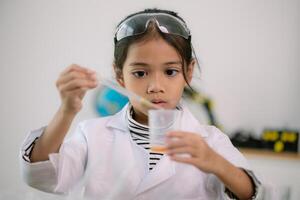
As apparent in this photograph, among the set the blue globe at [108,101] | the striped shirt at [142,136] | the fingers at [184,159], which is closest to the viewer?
the fingers at [184,159]

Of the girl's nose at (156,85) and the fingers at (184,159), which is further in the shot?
the girl's nose at (156,85)

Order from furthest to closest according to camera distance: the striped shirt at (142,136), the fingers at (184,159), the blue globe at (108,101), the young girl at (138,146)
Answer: the blue globe at (108,101), the striped shirt at (142,136), the young girl at (138,146), the fingers at (184,159)

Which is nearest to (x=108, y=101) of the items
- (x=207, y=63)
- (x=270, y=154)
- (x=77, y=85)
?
(x=207, y=63)

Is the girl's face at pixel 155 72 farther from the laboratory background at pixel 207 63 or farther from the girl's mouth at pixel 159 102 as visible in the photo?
the laboratory background at pixel 207 63

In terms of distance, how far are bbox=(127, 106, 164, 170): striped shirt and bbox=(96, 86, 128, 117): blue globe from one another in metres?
0.63

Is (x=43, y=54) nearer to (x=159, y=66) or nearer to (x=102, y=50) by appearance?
(x=102, y=50)

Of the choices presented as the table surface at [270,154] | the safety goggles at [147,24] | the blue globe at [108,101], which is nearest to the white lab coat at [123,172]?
the safety goggles at [147,24]

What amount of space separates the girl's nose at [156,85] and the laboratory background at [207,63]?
34.9 inches

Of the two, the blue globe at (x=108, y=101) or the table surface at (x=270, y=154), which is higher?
the blue globe at (x=108, y=101)

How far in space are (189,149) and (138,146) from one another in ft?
0.99

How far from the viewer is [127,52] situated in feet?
3.10

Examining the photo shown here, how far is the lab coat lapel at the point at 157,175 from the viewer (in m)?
0.92

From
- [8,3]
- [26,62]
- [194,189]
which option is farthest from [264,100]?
[8,3]

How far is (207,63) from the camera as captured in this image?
74.3 inches
